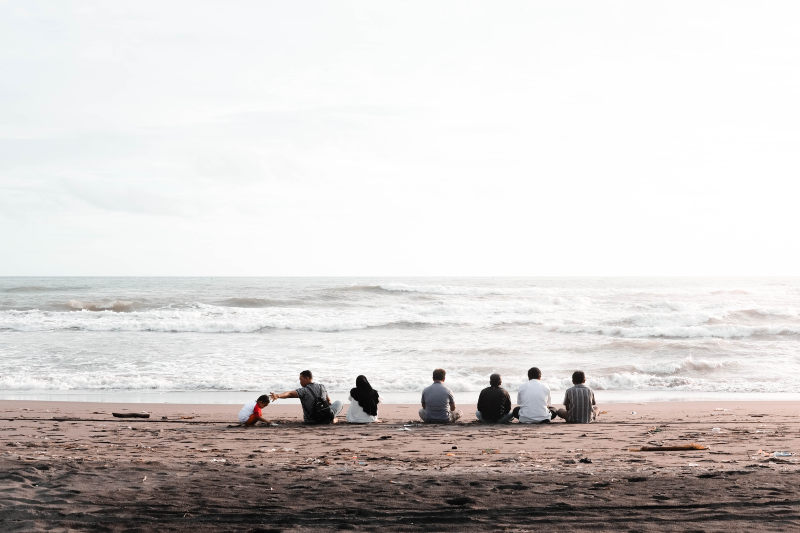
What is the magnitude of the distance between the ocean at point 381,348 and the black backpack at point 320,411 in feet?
11.4

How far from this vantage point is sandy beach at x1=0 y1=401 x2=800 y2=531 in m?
4.81

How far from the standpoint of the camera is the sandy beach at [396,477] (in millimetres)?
4809

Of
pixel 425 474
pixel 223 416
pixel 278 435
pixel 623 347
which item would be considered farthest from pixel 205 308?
pixel 425 474

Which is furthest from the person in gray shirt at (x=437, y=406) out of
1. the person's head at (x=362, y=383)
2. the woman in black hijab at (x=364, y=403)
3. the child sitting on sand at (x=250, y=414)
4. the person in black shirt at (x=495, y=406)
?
the child sitting on sand at (x=250, y=414)

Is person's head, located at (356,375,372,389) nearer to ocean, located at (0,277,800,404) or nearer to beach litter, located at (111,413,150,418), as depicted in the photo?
ocean, located at (0,277,800,404)

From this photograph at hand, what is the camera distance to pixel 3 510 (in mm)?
4898

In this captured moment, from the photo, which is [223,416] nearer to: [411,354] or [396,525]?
[396,525]

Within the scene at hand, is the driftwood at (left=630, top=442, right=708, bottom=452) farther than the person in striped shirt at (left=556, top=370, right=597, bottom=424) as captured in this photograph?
No

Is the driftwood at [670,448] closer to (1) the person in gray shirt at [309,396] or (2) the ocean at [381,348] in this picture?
(1) the person in gray shirt at [309,396]

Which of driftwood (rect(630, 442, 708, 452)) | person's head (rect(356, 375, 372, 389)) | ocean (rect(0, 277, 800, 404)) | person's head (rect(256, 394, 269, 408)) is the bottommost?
ocean (rect(0, 277, 800, 404))

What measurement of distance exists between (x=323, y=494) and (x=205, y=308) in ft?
98.7

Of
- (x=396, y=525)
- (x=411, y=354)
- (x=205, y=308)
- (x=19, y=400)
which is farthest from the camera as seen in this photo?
(x=205, y=308)

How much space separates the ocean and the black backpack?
347 cm

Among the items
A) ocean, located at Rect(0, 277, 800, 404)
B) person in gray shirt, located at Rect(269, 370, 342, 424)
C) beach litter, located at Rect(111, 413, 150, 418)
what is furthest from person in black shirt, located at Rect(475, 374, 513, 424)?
beach litter, located at Rect(111, 413, 150, 418)
